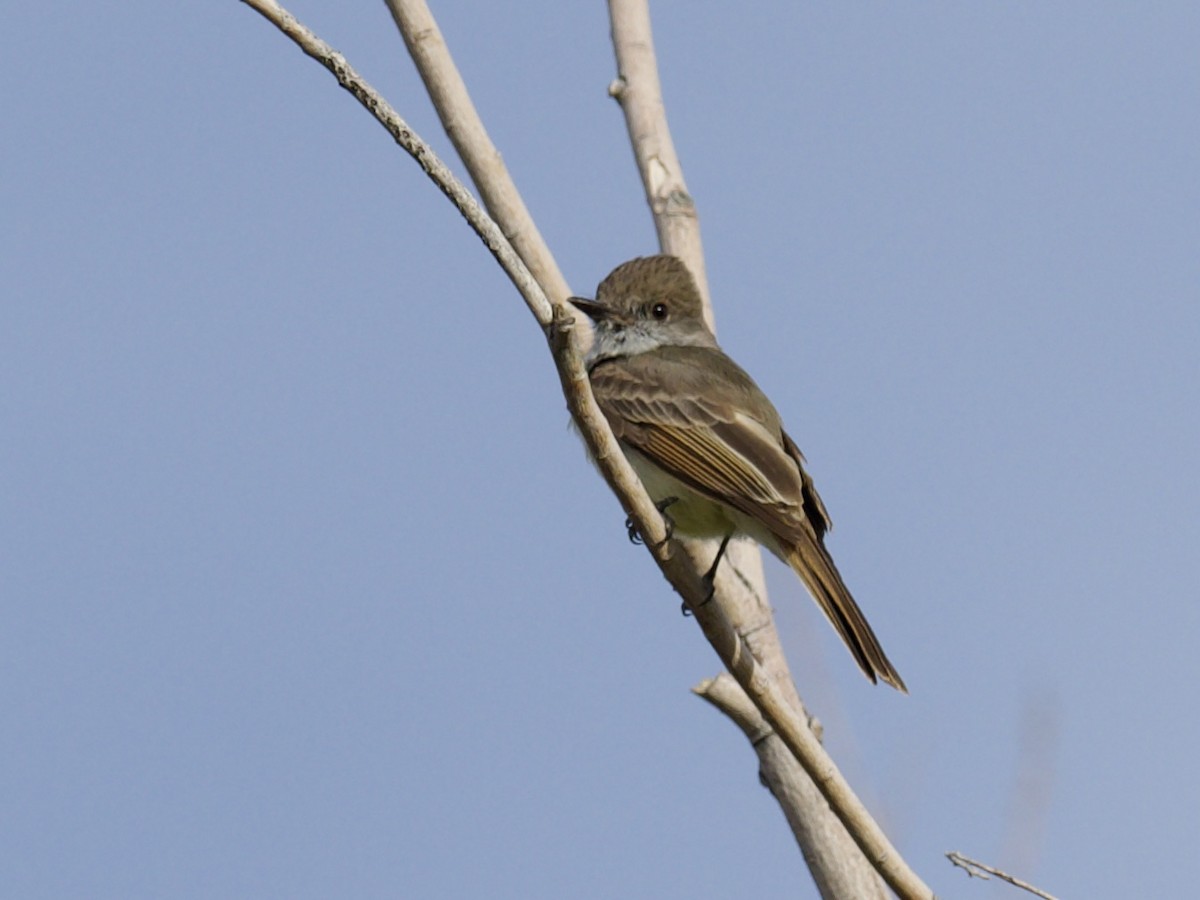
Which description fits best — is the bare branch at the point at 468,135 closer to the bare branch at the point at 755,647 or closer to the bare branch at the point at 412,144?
the bare branch at the point at 755,647

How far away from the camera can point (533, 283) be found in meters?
3.55

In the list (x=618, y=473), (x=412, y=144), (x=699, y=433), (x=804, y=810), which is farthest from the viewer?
(x=699, y=433)

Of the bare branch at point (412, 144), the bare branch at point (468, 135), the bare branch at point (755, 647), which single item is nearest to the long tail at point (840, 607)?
the bare branch at point (755, 647)

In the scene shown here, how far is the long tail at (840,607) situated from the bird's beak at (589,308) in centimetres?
155

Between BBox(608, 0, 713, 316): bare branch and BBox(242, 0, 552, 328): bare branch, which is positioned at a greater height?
BBox(608, 0, 713, 316): bare branch

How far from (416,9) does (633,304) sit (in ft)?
4.97

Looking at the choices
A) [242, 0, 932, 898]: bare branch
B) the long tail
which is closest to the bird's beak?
the long tail

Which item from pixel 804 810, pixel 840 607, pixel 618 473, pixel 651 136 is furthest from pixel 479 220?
pixel 651 136

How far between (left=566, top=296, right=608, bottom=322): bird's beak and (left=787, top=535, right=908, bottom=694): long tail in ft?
5.09

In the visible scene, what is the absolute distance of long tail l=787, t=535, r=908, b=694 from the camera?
4965 mm

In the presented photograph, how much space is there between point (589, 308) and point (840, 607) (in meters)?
1.92

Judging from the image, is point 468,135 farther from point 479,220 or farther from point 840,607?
point 479,220

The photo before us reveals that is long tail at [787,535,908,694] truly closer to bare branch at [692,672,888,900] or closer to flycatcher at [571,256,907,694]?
flycatcher at [571,256,907,694]

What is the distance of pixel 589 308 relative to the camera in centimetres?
646
